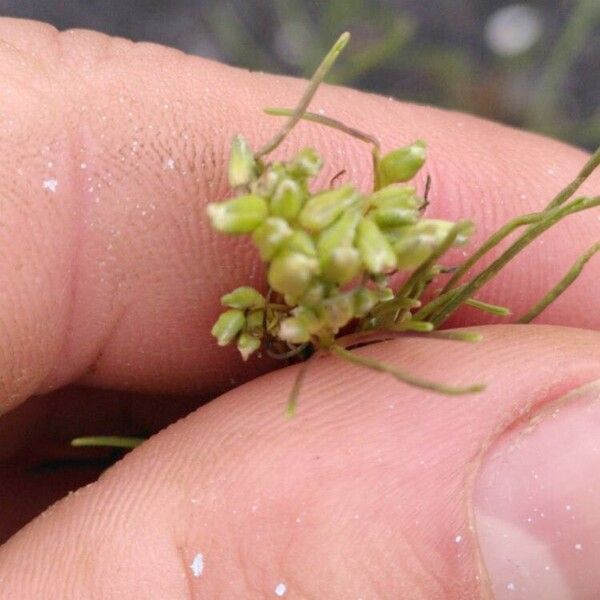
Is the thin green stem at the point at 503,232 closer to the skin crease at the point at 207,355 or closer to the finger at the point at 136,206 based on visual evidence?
the skin crease at the point at 207,355

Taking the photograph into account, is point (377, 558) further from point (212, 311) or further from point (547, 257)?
point (547, 257)

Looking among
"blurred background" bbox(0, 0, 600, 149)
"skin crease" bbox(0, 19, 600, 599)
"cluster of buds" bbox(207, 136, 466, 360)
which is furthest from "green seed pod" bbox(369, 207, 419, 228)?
"blurred background" bbox(0, 0, 600, 149)

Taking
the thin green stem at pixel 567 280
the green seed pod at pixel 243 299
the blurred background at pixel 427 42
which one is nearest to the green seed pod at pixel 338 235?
the green seed pod at pixel 243 299

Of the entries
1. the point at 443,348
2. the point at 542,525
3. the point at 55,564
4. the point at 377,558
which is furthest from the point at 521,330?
the point at 55,564

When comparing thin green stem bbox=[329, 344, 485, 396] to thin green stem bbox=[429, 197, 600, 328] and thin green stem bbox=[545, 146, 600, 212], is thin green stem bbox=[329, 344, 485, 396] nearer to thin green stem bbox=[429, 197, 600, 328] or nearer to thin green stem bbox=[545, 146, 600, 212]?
thin green stem bbox=[429, 197, 600, 328]

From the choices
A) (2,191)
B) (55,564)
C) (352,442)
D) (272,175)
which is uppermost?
(272,175)

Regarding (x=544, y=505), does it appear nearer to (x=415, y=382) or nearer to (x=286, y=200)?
(x=415, y=382)

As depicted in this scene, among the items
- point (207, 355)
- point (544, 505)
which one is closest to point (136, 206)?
point (207, 355)
